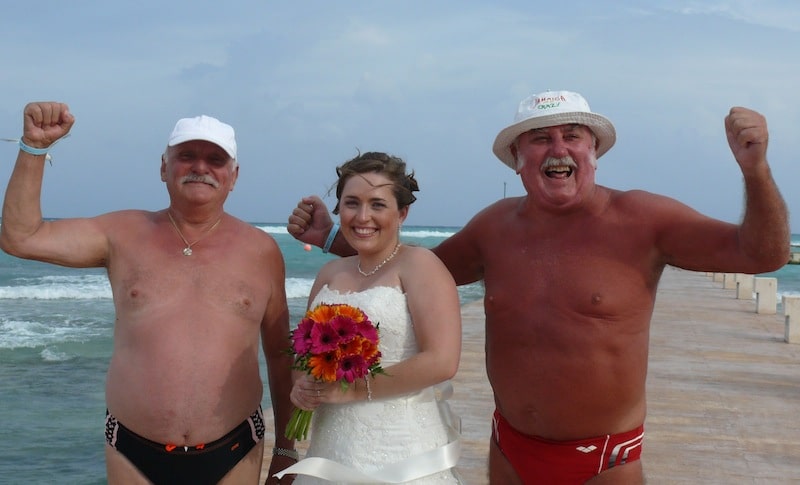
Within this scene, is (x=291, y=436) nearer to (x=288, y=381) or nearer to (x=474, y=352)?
(x=288, y=381)

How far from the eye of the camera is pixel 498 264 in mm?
3758

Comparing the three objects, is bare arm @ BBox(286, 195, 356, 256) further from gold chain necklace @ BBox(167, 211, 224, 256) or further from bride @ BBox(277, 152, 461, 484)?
bride @ BBox(277, 152, 461, 484)

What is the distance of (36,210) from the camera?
3408 mm

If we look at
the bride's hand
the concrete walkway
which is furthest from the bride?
the concrete walkway

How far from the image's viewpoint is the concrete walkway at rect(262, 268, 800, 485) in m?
6.21

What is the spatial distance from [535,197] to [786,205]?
928 millimetres

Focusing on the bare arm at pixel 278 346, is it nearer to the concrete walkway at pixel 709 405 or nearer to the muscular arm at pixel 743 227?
the muscular arm at pixel 743 227

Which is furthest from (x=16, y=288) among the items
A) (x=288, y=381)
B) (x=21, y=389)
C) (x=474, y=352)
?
(x=288, y=381)

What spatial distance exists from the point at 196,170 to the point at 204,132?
0.52 feet

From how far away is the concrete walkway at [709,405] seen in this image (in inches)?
245

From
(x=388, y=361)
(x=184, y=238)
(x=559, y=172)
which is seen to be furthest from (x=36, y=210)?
(x=559, y=172)

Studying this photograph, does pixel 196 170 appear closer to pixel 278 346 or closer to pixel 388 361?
pixel 278 346

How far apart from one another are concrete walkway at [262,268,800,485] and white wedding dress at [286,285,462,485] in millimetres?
2556

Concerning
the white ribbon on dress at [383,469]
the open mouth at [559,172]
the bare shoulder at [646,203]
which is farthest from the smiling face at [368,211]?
the bare shoulder at [646,203]
